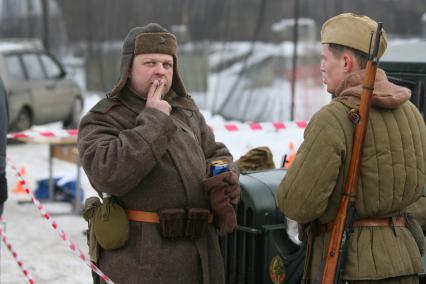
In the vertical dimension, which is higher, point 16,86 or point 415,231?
point 415,231

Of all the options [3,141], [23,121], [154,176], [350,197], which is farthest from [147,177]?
[23,121]

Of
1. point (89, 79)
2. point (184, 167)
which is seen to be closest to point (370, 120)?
point (184, 167)

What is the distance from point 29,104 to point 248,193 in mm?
10253

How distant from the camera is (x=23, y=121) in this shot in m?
13.6

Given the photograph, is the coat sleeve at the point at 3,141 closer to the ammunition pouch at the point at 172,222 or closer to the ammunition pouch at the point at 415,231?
the ammunition pouch at the point at 172,222

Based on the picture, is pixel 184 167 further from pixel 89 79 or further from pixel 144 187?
pixel 89 79

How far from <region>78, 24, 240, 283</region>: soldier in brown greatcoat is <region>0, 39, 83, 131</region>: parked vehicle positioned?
33.5 feet

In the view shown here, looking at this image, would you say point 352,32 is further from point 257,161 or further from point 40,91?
point 40,91

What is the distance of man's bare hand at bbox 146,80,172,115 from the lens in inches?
122

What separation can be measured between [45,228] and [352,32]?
5.50 metres

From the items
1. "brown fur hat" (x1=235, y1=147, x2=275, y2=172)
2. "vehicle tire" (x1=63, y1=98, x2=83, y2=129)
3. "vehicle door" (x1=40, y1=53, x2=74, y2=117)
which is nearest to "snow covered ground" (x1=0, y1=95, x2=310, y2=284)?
"brown fur hat" (x1=235, y1=147, x2=275, y2=172)

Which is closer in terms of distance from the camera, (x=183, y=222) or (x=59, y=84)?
(x=183, y=222)

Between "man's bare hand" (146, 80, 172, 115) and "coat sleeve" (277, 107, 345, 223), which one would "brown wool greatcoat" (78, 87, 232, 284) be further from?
"coat sleeve" (277, 107, 345, 223)

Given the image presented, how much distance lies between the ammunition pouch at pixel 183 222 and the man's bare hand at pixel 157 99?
0.41 metres
